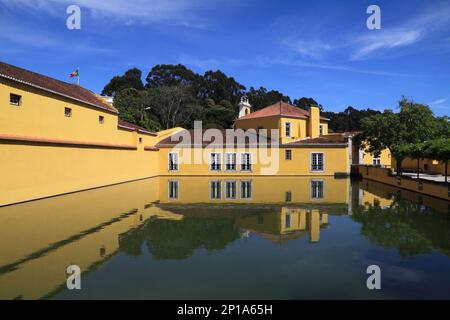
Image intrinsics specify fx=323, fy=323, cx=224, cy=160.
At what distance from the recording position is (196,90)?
76.0 metres

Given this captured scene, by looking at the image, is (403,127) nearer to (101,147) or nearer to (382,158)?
(382,158)

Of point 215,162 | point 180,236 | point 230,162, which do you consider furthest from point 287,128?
point 180,236

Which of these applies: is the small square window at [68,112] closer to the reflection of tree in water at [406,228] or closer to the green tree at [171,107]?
the reflection of tree in water at [406,228]

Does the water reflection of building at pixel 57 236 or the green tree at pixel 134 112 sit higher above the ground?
the green tree at pixel 134 112

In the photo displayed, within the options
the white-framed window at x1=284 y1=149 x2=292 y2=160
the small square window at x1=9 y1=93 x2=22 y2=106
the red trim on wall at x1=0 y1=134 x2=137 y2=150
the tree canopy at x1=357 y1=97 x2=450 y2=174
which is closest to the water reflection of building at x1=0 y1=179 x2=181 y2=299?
the red trim on wall at x1=0 y1=134 x2=137 y2=150

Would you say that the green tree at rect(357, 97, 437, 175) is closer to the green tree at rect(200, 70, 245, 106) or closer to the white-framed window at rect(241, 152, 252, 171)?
the white-framed window at rect(241, 152, 252, 171)

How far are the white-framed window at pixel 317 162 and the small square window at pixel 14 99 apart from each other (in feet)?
76.8

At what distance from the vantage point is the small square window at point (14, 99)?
46.8 feet

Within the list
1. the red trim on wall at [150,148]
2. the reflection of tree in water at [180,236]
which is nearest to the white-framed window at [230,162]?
the red trim on wall at [150,148]

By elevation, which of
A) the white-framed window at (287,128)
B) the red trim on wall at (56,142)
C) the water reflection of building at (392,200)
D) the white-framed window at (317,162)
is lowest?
the water reflection of building at (392,200)

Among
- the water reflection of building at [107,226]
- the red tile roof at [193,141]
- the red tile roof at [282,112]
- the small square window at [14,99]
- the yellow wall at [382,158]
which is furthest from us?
the yellow wall at [382,158]
